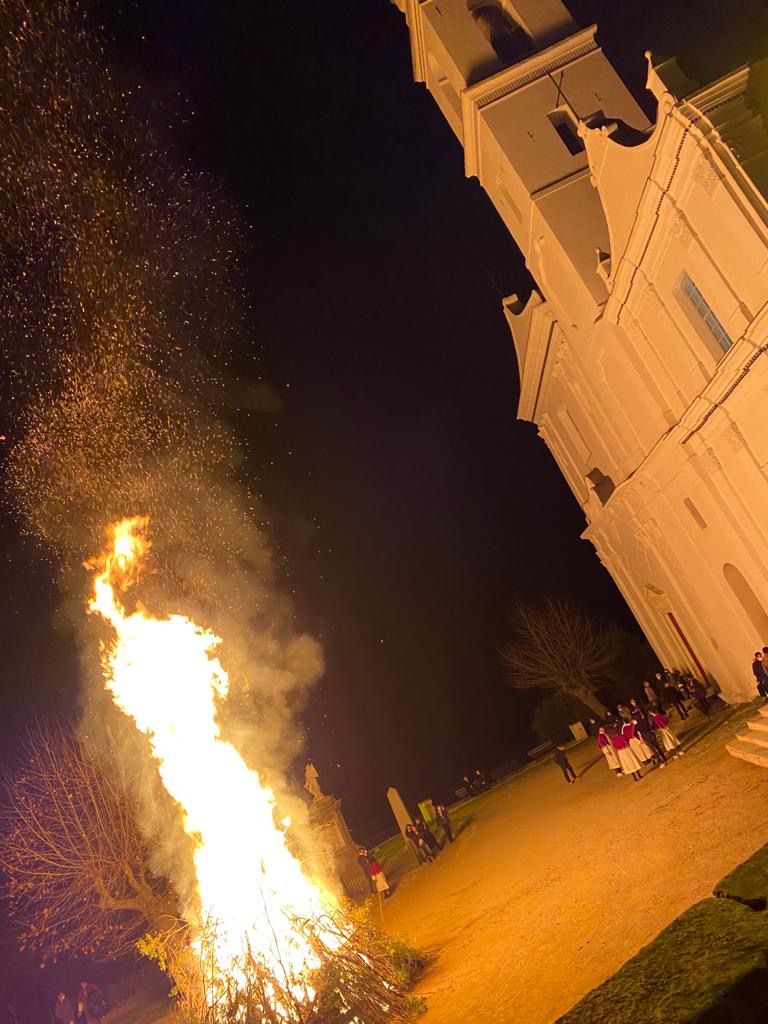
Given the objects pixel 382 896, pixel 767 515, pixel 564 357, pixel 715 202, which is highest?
pixel 564 357

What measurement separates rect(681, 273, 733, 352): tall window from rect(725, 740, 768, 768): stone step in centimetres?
963

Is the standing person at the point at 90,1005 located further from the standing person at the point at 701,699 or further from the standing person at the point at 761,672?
the standing person at the point at 761,672

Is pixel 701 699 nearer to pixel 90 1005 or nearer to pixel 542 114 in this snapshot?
pixel 542 114

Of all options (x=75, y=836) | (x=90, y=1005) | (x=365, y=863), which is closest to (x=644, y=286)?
(x=365, y=863)

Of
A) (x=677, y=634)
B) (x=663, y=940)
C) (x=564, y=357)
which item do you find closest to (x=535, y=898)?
(x=663, y=940)

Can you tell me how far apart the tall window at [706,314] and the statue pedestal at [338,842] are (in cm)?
2000

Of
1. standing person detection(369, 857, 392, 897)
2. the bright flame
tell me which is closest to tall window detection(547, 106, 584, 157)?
the bright flame

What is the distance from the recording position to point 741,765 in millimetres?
14188

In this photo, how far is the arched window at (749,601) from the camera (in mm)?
21188

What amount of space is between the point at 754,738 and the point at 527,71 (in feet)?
77.4

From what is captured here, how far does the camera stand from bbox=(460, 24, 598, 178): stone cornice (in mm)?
24406

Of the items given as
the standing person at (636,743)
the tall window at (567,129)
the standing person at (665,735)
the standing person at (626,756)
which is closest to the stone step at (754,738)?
the standing person at (665,735)

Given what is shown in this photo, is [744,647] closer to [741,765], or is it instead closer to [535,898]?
[741,765]

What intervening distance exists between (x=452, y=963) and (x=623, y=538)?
2271 cm
